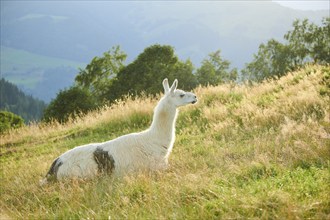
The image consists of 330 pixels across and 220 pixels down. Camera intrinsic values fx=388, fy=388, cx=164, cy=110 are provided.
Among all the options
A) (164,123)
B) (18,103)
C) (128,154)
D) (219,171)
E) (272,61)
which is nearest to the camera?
(219,171)

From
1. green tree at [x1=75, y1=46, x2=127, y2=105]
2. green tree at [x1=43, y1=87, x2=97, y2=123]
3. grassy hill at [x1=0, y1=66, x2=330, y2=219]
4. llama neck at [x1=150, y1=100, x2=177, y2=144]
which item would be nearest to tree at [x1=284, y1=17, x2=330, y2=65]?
green tree at [x1=75, y1=46, x2=127, y2=105]

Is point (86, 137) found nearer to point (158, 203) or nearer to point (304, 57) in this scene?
point (158, 203)

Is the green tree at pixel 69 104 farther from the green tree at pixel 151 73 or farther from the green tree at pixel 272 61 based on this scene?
the green tree at pixel 272 61

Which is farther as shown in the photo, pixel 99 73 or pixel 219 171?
pixel 99 73

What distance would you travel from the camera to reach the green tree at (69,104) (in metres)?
30.7

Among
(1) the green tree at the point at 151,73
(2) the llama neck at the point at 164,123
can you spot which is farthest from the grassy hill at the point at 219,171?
(1) the green tree at the point at 151,73

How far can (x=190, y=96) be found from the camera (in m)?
8.95

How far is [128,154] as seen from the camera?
814 centimetres

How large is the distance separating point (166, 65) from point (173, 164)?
3055cm

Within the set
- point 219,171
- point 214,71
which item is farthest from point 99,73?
point 219,171

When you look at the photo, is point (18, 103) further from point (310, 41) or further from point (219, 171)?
point (219, 171)

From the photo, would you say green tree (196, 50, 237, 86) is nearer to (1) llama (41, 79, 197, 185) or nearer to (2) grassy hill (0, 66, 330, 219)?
(2) grassy hill (0, 66, 330, 219)

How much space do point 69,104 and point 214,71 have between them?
19.3 m

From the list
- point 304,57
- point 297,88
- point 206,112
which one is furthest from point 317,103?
point 304,57
